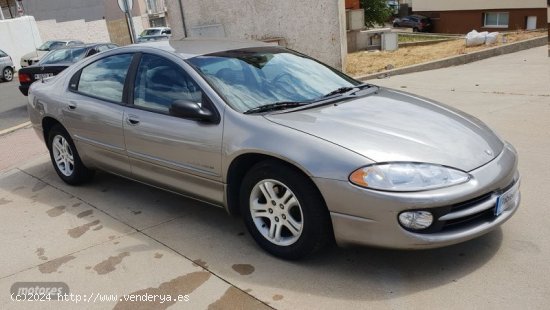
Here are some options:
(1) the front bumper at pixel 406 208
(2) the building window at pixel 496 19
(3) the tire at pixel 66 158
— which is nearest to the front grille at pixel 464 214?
(1) the front bumper at pixel 406 208

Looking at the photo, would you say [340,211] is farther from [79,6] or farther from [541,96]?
[79,6]

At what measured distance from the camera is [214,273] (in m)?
3.30

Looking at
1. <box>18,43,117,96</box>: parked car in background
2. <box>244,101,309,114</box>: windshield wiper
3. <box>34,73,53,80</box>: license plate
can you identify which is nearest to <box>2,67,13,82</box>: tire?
<box>18,43,117,96</box>: parked car in background

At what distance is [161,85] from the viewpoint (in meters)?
4.05

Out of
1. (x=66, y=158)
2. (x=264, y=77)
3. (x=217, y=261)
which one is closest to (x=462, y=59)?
(x=264, y=77)

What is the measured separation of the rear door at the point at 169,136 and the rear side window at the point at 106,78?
0.76 ft

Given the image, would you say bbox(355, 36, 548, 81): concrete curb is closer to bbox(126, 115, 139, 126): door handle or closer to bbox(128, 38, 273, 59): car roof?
bbox(128, 38, 273, 59): car roof

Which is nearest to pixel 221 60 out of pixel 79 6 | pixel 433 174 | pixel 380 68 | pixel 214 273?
pixel 214 273

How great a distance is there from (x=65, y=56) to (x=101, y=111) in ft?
28.3

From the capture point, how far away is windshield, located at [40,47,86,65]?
11804 mm

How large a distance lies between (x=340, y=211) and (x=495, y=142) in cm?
127

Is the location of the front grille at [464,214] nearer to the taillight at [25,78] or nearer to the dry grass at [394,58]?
the dry grass at [394,58]

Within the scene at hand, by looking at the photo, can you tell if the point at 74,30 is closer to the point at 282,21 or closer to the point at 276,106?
the point at 282,21

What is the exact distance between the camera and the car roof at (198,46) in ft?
13.5
